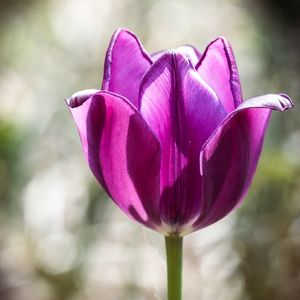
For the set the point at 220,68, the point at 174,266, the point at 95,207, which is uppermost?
the point at 220,68

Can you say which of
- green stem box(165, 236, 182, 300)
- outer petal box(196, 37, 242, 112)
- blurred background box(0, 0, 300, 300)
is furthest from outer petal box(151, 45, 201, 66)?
blurred background box(0, 0, 300, 300)

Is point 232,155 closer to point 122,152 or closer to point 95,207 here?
point 122,152

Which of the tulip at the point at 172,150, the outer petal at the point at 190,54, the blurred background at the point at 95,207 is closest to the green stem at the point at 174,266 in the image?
the tulip at the point at 172,150

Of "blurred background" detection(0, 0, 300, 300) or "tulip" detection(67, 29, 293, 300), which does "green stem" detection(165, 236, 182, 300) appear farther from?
"blurred background" detection(0, 0, 300, 300)

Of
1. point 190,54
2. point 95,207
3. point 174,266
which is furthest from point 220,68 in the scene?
point 95,207

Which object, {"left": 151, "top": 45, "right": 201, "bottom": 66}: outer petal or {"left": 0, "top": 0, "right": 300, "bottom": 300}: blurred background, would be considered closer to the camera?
{"left": 151, "top": 45, "right": 201, "bottom": 66}: outer petal

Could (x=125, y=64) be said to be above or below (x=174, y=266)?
above

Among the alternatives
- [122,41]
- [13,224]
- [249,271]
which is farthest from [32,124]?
[122,41]

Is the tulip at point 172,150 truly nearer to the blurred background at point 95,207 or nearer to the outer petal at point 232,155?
the outer petal at point 232,155
